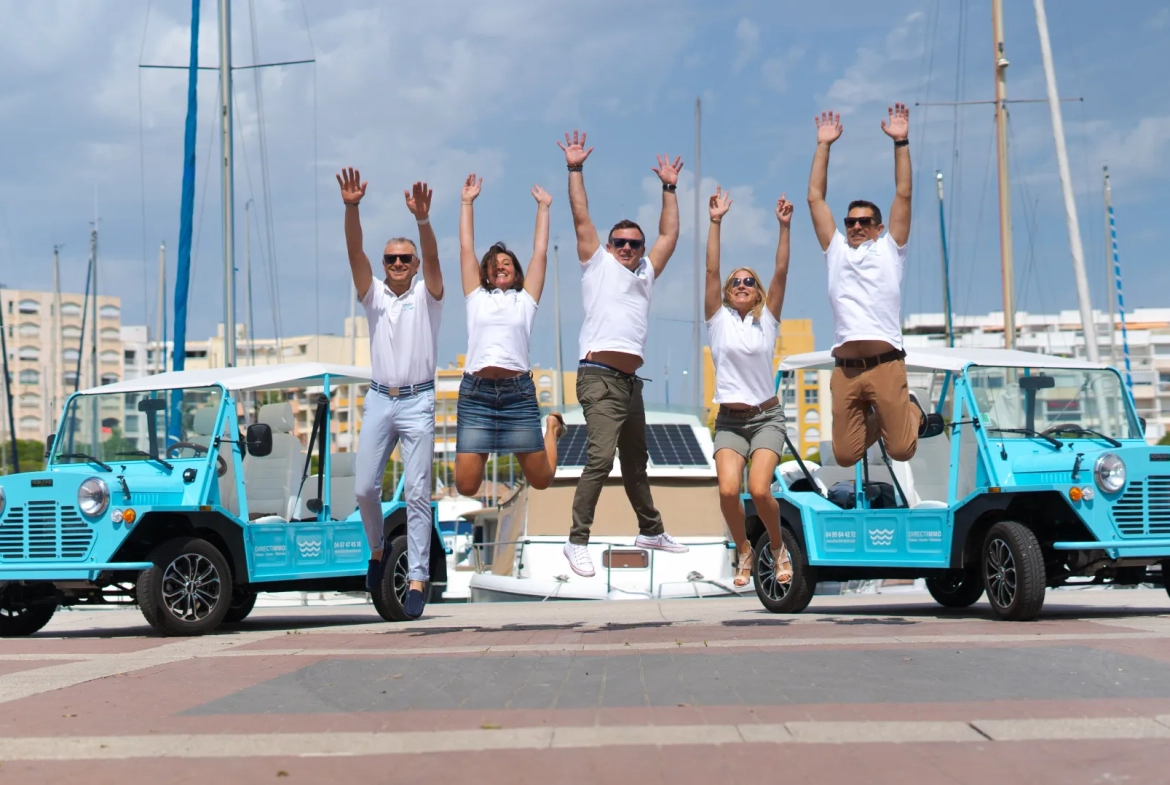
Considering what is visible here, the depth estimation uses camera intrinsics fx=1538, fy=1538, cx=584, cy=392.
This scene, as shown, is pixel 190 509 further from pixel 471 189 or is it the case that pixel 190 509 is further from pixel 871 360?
pixel 871 360

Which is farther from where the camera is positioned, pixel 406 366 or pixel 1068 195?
pixel 1068 195

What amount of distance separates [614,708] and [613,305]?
4.11 m

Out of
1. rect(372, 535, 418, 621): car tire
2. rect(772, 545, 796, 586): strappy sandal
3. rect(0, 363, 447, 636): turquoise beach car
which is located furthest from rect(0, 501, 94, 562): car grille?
rect(772, 545, 796, 586): strappy sandal

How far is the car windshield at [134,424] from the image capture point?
1341 centimetres

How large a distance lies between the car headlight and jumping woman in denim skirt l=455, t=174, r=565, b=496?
3649 millimetres

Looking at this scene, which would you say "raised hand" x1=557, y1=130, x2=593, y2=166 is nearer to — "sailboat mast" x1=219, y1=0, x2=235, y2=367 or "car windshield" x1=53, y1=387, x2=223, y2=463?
"car windshield" x1=53, y1=387, x2=223, y2=463

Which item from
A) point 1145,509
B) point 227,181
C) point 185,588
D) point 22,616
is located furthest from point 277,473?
point 227,181

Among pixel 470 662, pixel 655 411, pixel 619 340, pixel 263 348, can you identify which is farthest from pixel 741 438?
pixel 263 348

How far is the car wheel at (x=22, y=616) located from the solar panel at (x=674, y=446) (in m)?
15.4

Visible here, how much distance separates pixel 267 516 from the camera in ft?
45.2

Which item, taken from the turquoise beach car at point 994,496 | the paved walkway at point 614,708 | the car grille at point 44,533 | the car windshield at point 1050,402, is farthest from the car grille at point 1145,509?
the car grille at point 44,533

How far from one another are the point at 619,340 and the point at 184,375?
5.79 metres

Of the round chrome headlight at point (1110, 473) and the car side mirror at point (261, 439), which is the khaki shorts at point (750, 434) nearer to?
the round chrome headlight at point (1110, 473)

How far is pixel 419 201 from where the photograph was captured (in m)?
10.3
